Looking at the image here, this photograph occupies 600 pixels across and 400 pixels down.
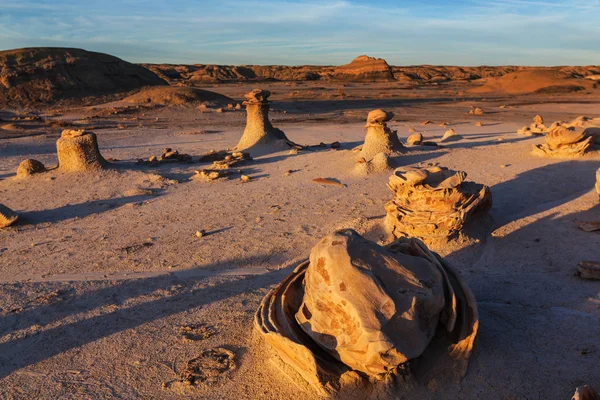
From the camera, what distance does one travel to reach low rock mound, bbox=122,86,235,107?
893 inches

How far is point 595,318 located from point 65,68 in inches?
1011

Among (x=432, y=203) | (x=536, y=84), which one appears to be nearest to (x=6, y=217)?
(x=432, y=203)

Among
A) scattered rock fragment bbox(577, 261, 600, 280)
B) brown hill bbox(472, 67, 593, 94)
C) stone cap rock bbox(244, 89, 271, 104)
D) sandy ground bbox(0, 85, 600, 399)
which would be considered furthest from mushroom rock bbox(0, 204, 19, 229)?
brown hill bbox(472, 67, 593, 94)

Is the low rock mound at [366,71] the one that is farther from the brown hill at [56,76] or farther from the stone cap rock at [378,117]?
the stone cap rock at [378,117]

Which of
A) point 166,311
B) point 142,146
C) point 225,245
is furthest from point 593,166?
point 142,146

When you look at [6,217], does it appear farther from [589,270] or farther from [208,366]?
[589,270]

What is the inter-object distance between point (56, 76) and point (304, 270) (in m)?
24.3

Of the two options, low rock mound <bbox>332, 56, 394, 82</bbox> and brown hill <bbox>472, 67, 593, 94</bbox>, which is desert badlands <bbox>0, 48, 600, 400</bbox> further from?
low rock mound <bbox>332, 56, 394, 82</bbox>

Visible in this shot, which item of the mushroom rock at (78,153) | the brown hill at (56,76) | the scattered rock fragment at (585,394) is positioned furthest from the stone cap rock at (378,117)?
the brown hill at (56,76)

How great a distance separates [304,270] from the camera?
11.2 feet

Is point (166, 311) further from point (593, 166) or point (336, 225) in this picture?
point (593, 166)

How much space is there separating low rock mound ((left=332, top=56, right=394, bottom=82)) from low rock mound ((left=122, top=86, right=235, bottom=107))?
110 feet

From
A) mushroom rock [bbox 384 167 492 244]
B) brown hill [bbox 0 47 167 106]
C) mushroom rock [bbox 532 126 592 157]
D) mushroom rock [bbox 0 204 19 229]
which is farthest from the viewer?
brown hill [bbox 0 47 167 106]

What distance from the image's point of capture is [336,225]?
6.27m
